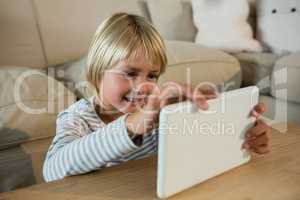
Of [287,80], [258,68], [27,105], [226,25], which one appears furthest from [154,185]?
[226,25]

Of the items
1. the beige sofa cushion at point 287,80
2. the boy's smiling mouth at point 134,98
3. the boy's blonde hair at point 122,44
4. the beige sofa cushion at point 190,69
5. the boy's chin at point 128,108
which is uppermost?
the boy's blonde hair at point 122,44

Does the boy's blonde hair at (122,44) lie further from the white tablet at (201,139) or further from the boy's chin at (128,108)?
→ the white tablet at (201,139)

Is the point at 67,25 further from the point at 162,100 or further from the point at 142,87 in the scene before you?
the point at 162,100

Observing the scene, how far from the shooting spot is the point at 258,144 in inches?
26.8

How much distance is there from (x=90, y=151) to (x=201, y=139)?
0.58 feet

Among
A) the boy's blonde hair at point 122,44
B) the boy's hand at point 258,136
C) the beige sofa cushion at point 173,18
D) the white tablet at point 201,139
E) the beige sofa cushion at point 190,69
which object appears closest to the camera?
the white tablet at point 201,139

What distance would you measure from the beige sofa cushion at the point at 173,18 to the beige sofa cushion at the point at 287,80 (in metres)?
0.56

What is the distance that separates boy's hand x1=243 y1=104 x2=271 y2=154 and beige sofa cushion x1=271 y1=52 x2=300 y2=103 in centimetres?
84

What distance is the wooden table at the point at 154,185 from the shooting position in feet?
1.77

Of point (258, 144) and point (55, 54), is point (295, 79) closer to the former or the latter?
point (258, 144)

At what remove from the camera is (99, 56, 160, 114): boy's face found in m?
0.75

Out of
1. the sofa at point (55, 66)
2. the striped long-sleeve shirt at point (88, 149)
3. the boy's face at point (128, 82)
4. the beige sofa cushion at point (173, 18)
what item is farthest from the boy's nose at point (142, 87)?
the beige sofa cushion at point (173, 18)

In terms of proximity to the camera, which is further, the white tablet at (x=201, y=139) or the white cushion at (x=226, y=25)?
the white cushion at (x=226, y=25)

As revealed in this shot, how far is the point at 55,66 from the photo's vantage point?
1564 mm
